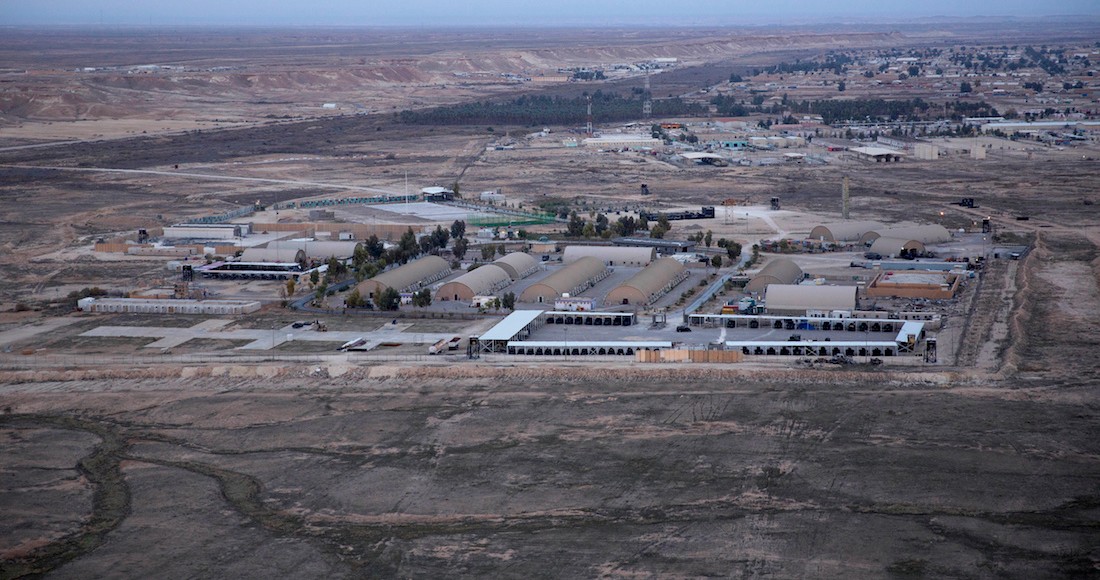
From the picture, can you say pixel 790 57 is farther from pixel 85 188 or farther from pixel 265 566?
pixel 265 566

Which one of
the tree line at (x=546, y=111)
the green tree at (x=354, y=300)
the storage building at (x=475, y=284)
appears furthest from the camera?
the tree line at (x=546, y=111)

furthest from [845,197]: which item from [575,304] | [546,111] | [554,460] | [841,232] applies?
[546,111]

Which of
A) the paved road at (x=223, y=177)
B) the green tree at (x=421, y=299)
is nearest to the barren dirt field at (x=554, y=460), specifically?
the green tree at (x=421, y=299)

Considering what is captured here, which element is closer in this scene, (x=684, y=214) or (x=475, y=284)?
(x=475, y=284)

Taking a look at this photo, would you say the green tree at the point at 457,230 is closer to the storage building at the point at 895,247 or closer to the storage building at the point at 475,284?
the storage building at the point at 475,284

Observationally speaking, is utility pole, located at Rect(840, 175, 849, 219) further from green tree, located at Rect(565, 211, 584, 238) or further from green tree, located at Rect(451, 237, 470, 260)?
green tree, located at Rect(451, 237, 470, 260)

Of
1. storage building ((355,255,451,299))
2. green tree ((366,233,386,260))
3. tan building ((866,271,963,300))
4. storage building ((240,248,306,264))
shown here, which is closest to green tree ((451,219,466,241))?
green tree ((366,233,386,260))

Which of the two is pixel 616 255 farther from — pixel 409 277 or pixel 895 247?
pixel 895 247
